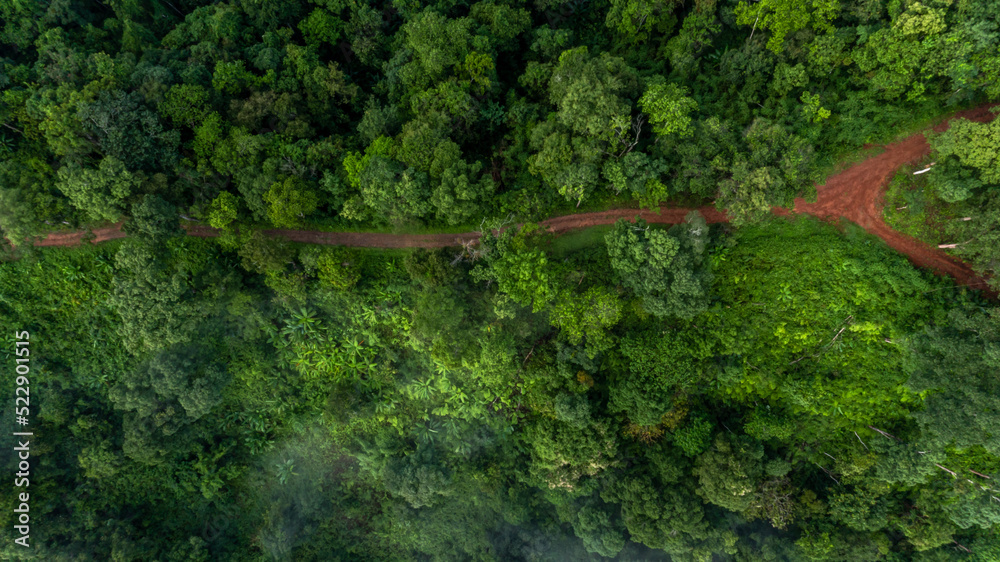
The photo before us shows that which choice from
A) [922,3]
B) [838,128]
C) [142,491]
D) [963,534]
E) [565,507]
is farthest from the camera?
[142,491]

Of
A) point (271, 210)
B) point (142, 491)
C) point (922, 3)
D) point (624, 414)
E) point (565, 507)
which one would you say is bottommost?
point (142, 491)

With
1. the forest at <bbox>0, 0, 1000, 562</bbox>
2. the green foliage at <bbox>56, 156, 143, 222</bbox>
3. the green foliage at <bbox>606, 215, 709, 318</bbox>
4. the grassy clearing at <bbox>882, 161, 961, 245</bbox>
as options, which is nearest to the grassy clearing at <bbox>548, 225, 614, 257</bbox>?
the forest at <bbox>0, 0, 1000, 562</bbox>

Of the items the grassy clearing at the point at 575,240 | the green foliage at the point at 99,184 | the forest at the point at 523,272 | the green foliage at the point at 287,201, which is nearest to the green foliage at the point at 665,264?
the forest at the point at 523,272

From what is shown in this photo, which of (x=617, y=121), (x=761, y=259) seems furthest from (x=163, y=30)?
(x=761, y=259)

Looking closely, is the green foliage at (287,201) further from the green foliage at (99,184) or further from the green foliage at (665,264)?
the green foliage at (665,264)

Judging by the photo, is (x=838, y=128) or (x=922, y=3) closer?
(x=922, y=3)

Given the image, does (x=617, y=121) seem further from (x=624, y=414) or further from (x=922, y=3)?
(x=624, y=414)

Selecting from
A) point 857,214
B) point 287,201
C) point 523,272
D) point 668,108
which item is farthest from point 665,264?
point 287,201
